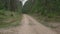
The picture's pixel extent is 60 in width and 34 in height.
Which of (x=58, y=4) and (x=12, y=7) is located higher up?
(x=58, y=4)

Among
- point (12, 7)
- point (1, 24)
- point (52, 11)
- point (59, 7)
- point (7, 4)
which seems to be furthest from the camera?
point (12, 7)

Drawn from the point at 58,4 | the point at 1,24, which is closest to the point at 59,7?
the point at 58,4

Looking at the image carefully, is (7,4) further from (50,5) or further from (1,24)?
(1,24)

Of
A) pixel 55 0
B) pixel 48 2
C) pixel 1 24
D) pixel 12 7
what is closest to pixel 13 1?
pixel 12 7

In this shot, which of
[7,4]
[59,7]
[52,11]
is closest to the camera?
[59,7]

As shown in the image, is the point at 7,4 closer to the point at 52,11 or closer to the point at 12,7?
the point at 12,7

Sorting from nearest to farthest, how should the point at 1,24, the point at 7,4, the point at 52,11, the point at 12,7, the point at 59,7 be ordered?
1. the point at 1,24
2. the point at 59,7
3. the point at 52,11
4. the point at 7,4
5. the point at 12,7

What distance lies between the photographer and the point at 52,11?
74.9 ft

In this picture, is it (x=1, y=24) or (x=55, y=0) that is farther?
(x=55, y=0)

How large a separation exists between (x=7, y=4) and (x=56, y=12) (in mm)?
14730

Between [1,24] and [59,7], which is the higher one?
[59,7]

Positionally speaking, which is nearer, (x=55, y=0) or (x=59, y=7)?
(x=59, y=7)

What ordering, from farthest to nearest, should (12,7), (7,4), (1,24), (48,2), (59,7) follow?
(12,7), (7,4), (48,2), (59,7), (1,24)

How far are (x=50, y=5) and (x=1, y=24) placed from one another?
11.7 m
